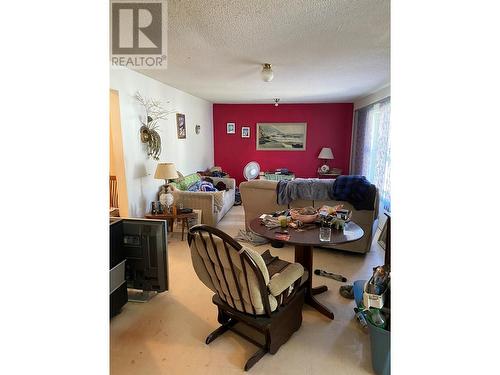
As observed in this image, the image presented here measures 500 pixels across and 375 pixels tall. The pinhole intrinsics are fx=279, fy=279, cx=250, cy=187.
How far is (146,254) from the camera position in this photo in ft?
7.84

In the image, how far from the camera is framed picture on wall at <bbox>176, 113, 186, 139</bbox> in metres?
4.86

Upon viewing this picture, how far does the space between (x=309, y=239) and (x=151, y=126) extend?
296 centimetres

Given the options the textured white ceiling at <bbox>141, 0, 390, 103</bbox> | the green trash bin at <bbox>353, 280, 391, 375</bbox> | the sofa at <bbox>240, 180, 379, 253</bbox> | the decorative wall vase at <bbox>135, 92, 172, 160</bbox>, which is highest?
the textured white ceiling at <bbox>141, 0, 390, 103</bbox>

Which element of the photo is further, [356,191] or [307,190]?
[307,190]

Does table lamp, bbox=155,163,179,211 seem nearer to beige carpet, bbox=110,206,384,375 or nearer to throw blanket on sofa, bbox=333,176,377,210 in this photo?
beige carpet, bbox=110,206,384,375

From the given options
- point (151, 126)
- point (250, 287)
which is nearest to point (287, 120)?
point (151, 126)

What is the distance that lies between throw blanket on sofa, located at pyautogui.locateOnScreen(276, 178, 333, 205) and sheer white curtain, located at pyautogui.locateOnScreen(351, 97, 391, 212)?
1164 mm

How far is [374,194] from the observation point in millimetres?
3076

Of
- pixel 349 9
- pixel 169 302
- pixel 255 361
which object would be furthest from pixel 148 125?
pixel 255 361

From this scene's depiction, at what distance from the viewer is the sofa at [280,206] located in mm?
3205

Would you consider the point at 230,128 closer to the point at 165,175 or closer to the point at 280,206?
the point at 165,175

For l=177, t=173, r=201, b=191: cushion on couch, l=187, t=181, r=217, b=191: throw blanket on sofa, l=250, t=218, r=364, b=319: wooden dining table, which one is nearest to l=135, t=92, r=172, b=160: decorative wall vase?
l=177, t=173, r=201, b=191: cushion on couch

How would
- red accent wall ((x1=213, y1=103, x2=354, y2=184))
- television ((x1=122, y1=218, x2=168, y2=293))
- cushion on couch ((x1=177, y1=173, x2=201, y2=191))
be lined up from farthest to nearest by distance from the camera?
red accent wall ((x1=213, y1=103, x2=354, y2=184)) → cushion on couch ((x1=177, y1=173, x2=201, y2=191)) → television ((x1=122, y1=218, x2=168, y2=293))
